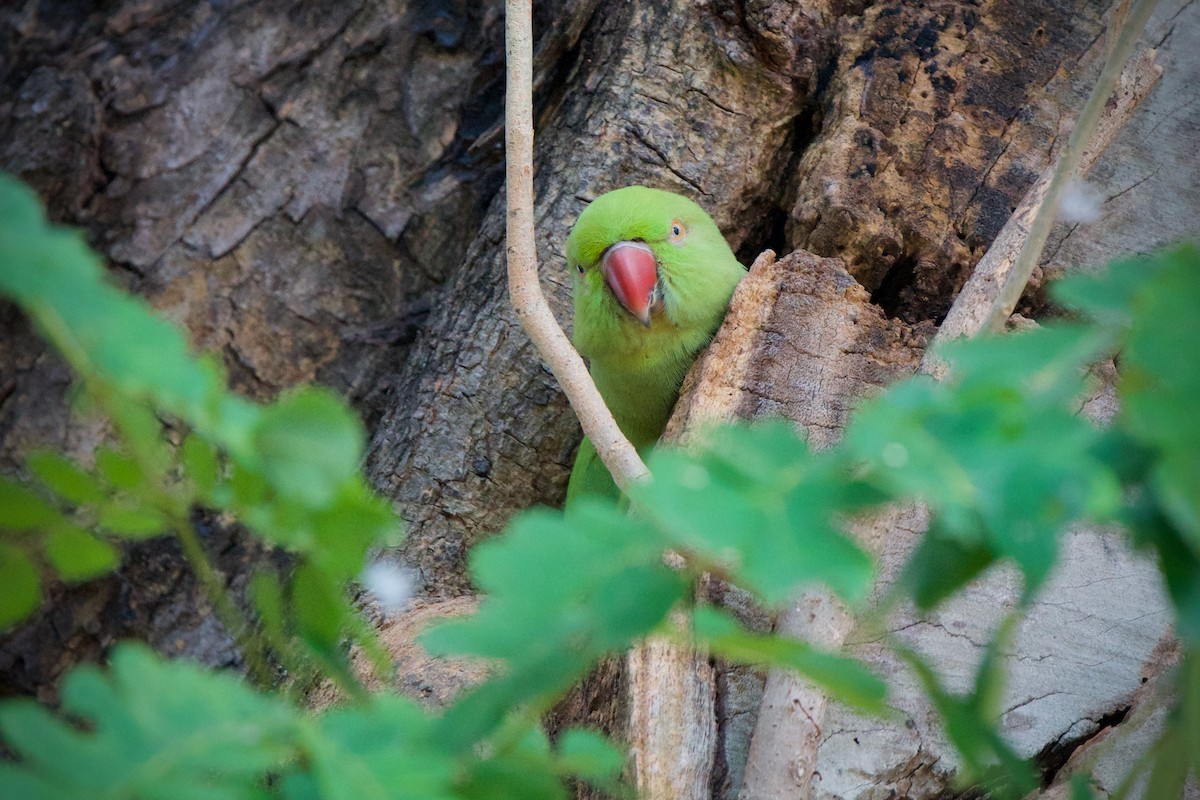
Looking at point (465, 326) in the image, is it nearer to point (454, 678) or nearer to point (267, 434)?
point (454, 678)

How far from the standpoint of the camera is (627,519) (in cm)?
60

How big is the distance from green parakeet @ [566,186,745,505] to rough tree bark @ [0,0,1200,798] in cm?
18

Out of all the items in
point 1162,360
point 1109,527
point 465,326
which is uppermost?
point 1162,360

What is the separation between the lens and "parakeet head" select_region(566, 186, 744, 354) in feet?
7.13

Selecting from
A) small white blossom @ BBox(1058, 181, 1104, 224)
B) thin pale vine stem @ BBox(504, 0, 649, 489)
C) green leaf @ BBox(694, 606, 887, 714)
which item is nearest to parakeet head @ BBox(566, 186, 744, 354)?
thin pale vine stem @ BBox(504, 0, 649, 489)

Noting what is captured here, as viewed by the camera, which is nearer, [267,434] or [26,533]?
[267,434]

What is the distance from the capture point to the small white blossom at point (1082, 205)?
2.15 meters

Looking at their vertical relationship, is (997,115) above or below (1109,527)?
above

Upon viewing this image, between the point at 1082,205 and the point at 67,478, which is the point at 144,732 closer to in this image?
the point at 67,478

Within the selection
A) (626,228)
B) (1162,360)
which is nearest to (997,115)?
(626,228)

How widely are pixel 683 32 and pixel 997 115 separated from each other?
0.76 meters

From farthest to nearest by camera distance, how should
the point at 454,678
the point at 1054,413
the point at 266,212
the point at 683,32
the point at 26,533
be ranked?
1. the point at 266,212
2. the point at 683,32
3. the point at 454,678
4. the point at 26,533
5. the point at 1054,413

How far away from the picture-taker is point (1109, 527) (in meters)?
1.66

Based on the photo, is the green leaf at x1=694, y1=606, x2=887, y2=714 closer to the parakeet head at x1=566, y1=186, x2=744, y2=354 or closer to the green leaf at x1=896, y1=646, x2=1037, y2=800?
the green leaf at x1=896, y1=646, x2=1037, y2=800
